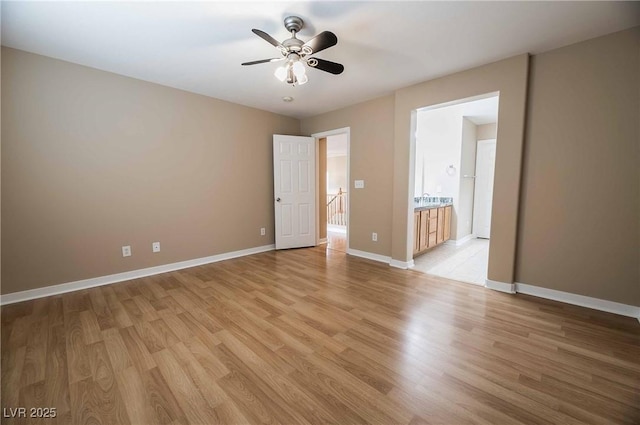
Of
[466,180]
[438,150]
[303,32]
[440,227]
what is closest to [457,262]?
[440,227]

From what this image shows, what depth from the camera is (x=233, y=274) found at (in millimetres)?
3461

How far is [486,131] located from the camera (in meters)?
5.66

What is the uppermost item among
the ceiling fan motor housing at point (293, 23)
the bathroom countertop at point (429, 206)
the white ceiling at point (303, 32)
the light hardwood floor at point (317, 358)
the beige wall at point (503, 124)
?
the white ceiling at point (303, 32)

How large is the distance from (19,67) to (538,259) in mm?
5773

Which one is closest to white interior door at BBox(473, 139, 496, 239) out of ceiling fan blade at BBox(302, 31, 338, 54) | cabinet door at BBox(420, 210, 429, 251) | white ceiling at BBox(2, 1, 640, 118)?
cabinet door at BBox(420, 210, 429, 251)

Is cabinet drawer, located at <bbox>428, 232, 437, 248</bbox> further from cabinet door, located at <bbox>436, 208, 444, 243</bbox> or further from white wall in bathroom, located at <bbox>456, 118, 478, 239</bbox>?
white wall in bathroom, located at <bbox>456, 118, 478, 239</bbox>

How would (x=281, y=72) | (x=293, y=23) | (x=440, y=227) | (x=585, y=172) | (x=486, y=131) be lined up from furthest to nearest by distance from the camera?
(x=486, y=131), (x=440, y=227), (x=585, y=172), (x=281, y=72), (x=293, y=23)

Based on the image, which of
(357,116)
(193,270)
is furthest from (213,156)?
(357,116)

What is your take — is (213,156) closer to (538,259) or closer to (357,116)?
(357,116)

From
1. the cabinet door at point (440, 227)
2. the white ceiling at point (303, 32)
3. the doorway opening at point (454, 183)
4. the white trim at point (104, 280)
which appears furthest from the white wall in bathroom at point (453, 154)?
the white trim at point (104, 280)

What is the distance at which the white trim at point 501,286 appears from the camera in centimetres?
281

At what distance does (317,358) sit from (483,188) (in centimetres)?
576

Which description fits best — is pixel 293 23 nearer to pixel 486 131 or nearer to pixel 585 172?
pixel 585 172

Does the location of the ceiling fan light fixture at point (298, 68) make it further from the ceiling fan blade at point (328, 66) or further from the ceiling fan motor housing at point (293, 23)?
the ceiling fan motor housing at point (293, 23)
